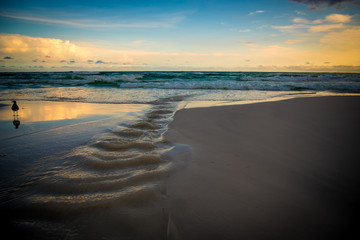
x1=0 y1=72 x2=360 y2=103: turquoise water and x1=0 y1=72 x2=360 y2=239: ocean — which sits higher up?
x1=0 y1=72 x2=360 y2=103: turquoise water

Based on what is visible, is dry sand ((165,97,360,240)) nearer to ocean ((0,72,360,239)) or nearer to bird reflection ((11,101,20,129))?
ocean ((0,72,360,239))

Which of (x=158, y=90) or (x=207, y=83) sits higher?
(x=207, y=83)

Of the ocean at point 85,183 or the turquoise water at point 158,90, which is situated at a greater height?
the turquoise water at point 158,90

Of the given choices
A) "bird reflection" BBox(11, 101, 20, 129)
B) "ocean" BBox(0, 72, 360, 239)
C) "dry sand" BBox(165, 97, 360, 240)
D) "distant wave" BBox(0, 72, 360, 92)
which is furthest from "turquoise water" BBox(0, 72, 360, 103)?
"dry sand" BBox(165, 97, 360, 240)

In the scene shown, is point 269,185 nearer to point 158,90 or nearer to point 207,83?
point 158,90

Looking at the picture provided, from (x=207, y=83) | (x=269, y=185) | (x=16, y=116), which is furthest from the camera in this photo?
(x=207, y=83)

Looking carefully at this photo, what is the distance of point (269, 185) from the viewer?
1964 mm

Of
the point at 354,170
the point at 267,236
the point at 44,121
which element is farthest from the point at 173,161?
the point at 44,121

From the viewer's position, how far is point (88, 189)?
187 cm

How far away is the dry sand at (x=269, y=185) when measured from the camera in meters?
1.45

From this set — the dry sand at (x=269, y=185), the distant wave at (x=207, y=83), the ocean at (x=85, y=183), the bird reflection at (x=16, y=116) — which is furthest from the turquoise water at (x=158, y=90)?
the dry sand at (x=269, y=185)

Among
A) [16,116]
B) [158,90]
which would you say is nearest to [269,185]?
[16,116]

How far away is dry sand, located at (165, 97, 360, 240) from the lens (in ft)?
4.76

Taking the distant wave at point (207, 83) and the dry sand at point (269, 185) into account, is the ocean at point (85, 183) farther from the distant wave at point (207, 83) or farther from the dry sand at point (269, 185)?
the distant wave at point (207, 83)
